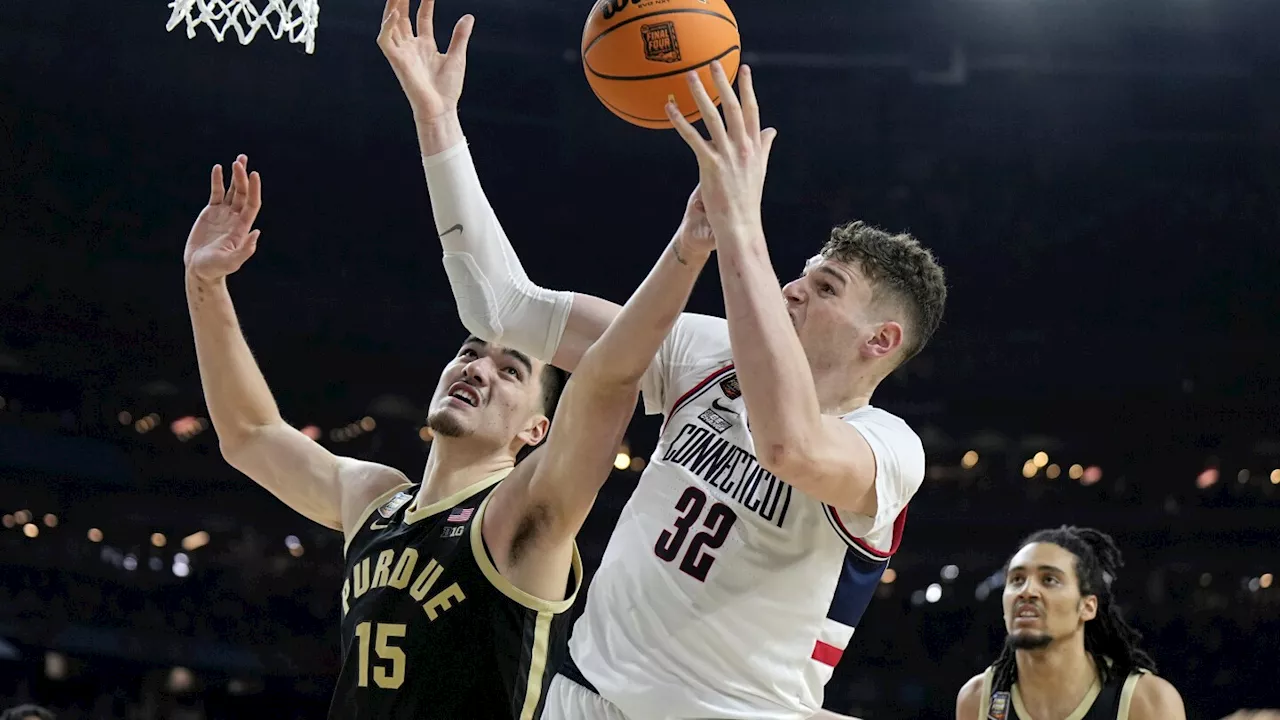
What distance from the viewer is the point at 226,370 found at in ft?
12.2

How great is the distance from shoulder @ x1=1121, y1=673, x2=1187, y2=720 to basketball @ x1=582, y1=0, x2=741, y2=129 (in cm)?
344

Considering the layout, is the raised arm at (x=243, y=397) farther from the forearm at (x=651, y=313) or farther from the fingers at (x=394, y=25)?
the forearm at (x=651, y=313)

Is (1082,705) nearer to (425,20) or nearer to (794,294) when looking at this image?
(794,294)

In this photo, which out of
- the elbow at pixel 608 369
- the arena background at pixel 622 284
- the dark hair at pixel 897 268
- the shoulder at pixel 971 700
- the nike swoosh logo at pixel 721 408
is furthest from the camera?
the arena background at pixel 622 284

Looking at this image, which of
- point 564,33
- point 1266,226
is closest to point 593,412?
point 564,33

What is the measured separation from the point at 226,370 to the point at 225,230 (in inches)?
15.7

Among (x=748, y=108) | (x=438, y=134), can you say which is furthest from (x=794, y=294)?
(x=438, y=134)

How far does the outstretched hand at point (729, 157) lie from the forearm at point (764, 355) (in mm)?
49

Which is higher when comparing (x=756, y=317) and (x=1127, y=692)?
(x=756, y=317)

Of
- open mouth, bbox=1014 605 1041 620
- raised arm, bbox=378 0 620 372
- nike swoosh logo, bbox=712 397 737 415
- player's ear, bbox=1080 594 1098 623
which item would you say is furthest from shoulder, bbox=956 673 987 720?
raised arm, bbox=378 0 620 372

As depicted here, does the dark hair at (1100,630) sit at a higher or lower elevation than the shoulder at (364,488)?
higher

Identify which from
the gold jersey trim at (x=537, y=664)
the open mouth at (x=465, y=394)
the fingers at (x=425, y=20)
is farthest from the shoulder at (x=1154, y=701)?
the fingers at (x=425, y=20)

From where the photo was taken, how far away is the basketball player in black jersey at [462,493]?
8.85 ft

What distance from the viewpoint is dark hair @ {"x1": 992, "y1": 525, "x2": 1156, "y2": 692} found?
535 centimetres
